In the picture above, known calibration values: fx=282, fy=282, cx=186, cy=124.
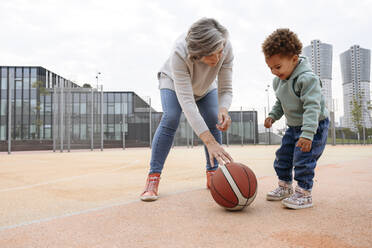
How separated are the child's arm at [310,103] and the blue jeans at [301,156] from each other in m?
0.19

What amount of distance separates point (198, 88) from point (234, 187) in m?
0.96

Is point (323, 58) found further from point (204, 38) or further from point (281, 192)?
point (204, 38)

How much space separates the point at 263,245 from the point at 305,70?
1.30m

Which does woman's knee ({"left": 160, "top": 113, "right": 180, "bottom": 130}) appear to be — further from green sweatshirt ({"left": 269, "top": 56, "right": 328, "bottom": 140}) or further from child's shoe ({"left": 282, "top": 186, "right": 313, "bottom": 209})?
child's shoe ({"left": 282, "top": 186, "right": 313, "bottom": 209})

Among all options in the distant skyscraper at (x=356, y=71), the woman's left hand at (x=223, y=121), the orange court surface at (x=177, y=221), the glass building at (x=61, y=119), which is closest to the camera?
the orange court surface at (x=177, y=221)

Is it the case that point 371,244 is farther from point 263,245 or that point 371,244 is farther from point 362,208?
point 362,208

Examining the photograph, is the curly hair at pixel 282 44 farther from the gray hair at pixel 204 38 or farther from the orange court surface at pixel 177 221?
the orange court surface at pixel 177 221

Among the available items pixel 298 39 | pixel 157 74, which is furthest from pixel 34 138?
pixel 298 39

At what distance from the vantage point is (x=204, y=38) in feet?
6.10

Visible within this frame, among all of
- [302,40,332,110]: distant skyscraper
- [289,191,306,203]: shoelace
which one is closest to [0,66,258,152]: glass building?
[289,191,306,203]: shoelace

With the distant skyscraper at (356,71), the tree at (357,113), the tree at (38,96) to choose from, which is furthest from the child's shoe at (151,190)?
the distant skyscraper at (356,71)

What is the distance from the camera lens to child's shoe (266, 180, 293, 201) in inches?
87.6

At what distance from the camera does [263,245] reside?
4.15 ft

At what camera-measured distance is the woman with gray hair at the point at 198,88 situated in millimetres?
1915
